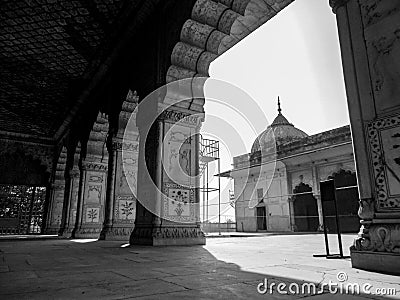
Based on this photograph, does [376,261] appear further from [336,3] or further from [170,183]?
[170,183]

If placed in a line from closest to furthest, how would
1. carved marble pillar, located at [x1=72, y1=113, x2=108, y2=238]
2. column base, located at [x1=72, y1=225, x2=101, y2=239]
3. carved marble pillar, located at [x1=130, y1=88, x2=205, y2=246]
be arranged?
carved marble pillar, located at [x1=130, y1=88, x2=205, y2=246] < column base, located at [x1=72, y1=225, x2=101, y2=239] < carved marble pillar, located at [x1=72, y1=113, x2=108, y2=238]

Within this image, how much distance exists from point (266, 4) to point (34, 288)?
245 inches

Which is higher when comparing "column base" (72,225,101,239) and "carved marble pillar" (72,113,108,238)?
"carved marble pillar" (72,113,108,238)

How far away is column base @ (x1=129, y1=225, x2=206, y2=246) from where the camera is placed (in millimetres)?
5141

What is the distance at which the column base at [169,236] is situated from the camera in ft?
16.9

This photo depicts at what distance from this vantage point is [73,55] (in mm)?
8711

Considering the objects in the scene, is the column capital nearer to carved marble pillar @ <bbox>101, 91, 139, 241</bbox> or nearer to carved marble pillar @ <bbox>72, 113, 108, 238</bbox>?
carved marble pillar @ <bbox>101, 91, 139, 241</bbox>

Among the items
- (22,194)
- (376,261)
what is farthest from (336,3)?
(22,194)

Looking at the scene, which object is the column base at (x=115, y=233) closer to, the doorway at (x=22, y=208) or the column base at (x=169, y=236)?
the column base at (x=169, y=236)

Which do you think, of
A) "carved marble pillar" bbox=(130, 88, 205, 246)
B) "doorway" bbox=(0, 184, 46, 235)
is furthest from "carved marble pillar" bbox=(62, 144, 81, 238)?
"carved marble pillar" bbox=(130, 88, 205, 246)

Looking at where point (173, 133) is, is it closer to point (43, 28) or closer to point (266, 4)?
point (266, 4)

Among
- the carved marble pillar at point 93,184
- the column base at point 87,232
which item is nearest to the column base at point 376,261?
the column base at point 87,232

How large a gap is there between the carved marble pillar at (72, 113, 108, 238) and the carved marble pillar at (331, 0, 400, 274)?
27.6 ft

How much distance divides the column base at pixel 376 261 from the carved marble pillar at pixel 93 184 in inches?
347
